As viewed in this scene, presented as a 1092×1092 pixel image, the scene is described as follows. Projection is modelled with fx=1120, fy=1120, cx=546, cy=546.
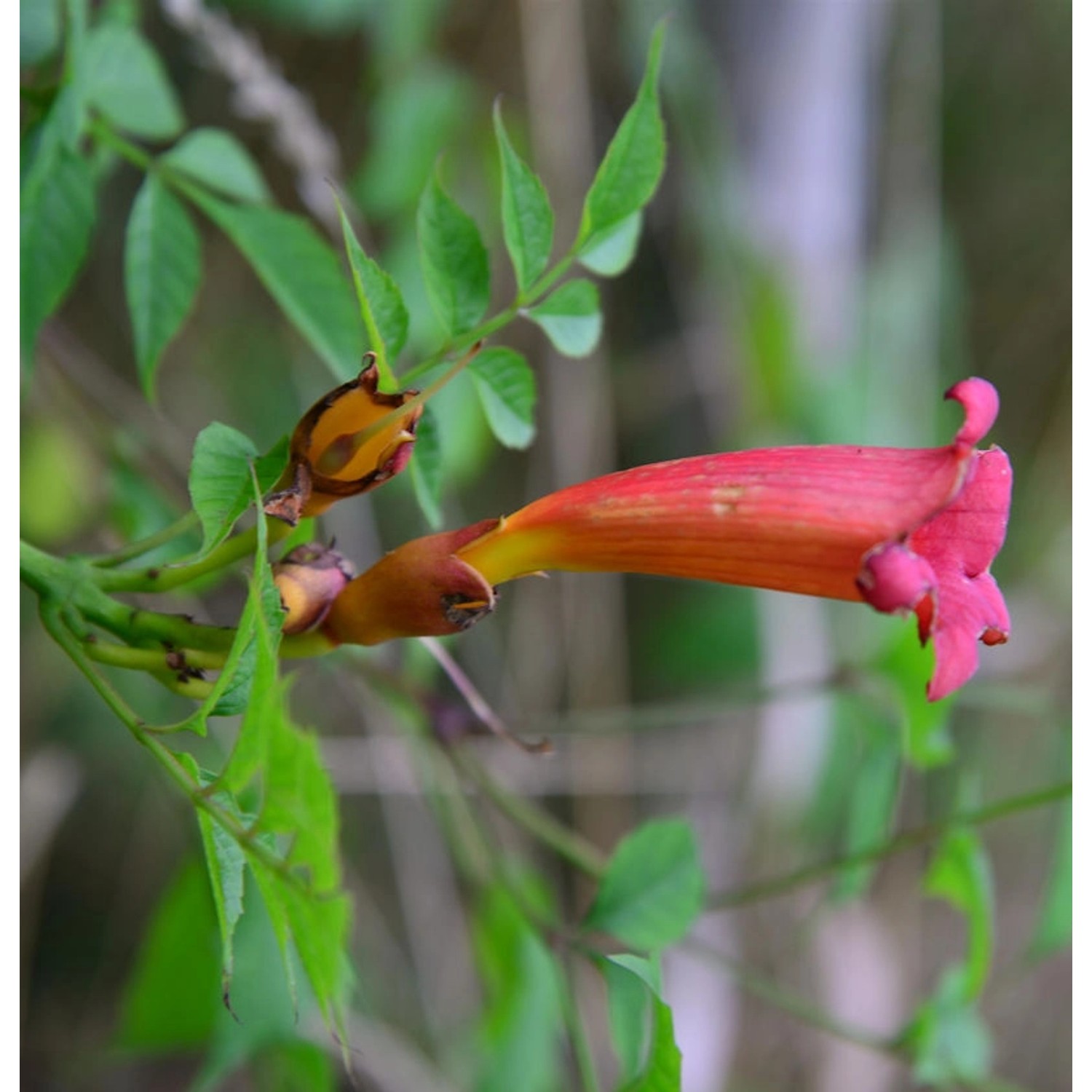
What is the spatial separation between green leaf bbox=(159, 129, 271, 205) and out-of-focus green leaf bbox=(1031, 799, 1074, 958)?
2.75ft

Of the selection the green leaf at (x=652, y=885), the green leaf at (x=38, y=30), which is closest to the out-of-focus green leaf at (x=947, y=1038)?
the green leaf at (x=652, y=885)

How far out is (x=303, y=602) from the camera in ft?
1.72

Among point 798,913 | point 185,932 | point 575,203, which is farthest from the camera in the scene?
point 798,913

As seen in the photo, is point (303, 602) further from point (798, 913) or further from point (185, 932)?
point (798, 913)

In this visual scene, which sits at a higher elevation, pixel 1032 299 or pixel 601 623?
pixel 1032 299

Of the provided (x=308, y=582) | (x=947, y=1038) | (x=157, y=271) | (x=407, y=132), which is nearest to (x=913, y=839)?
(x=947, y=1038)

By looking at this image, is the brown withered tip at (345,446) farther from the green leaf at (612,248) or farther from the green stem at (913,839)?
the green stem at (913,839)

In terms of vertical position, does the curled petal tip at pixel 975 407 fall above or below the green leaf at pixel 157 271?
below

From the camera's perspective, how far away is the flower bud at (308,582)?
1.70 ft

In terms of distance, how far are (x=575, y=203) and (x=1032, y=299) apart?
114 cm

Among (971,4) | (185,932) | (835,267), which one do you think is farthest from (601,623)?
(971,4)

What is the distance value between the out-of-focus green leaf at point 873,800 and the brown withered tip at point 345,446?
60 cm

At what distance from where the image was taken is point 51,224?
637 mm

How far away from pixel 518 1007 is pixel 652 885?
312mm
